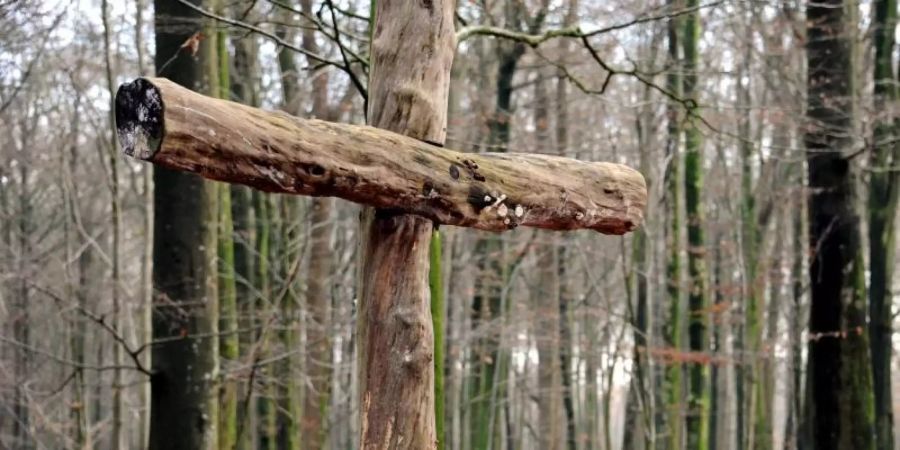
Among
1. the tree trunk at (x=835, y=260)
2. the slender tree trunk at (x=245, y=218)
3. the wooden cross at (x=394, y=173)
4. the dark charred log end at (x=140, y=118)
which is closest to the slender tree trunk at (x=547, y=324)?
the slender tree trunk at (x=245, y=218)

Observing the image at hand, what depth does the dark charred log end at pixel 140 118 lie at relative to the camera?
105 inches

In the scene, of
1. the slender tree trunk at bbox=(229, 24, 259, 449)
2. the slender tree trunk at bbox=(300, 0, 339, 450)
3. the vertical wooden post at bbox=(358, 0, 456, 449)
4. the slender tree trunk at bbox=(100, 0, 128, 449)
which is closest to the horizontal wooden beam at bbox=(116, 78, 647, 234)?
the vertical wooden post at bbox=(358, 0, 456, 449)

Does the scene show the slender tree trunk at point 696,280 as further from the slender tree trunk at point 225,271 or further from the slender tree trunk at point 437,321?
the slender tree trunk at point 437,321

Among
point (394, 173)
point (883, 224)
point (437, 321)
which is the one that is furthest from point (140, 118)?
point (883, 224)

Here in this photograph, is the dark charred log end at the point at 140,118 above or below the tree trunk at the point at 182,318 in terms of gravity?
above

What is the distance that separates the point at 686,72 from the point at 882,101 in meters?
5.48

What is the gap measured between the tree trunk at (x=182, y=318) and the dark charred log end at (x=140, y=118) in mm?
3663

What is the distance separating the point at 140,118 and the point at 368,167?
2.37 feet

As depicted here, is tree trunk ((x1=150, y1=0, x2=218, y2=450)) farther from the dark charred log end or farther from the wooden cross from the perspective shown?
the dark charred log end

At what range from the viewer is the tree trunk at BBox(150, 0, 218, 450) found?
6285mm

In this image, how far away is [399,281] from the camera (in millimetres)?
3479

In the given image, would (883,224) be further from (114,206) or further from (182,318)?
(182,318)

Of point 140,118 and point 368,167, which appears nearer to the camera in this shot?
point 140,118

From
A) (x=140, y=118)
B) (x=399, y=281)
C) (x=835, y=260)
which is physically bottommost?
(x=399, y=281)
